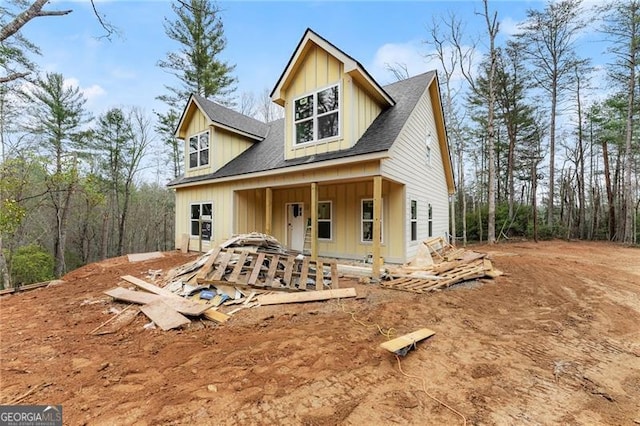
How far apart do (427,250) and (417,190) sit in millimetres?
2198

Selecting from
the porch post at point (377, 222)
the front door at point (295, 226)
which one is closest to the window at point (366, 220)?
the porch post at point (377, 222)

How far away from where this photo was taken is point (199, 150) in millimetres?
12070

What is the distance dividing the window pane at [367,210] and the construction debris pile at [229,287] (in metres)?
3.00

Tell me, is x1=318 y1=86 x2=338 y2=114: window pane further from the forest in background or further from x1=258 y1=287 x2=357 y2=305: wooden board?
the forest in background

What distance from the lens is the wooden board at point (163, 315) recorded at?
4.02 meters

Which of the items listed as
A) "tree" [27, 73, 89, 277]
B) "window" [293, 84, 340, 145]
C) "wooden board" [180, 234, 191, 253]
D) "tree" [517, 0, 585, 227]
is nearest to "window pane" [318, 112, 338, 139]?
"window" [293, 84, 340, 145]

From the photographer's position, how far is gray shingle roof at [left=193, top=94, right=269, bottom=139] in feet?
37.7

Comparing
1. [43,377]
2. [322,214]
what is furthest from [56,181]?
[43,377]

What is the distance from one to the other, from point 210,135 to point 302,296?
9.14m

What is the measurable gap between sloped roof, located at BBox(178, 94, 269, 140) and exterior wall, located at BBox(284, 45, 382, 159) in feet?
12.8

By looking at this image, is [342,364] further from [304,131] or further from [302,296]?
[304,131]

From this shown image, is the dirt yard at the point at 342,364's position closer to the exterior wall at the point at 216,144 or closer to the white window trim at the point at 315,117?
the white window trim at the point at 315,117

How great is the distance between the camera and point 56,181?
1185 centimetres

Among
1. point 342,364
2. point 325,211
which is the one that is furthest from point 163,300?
point 325,211
